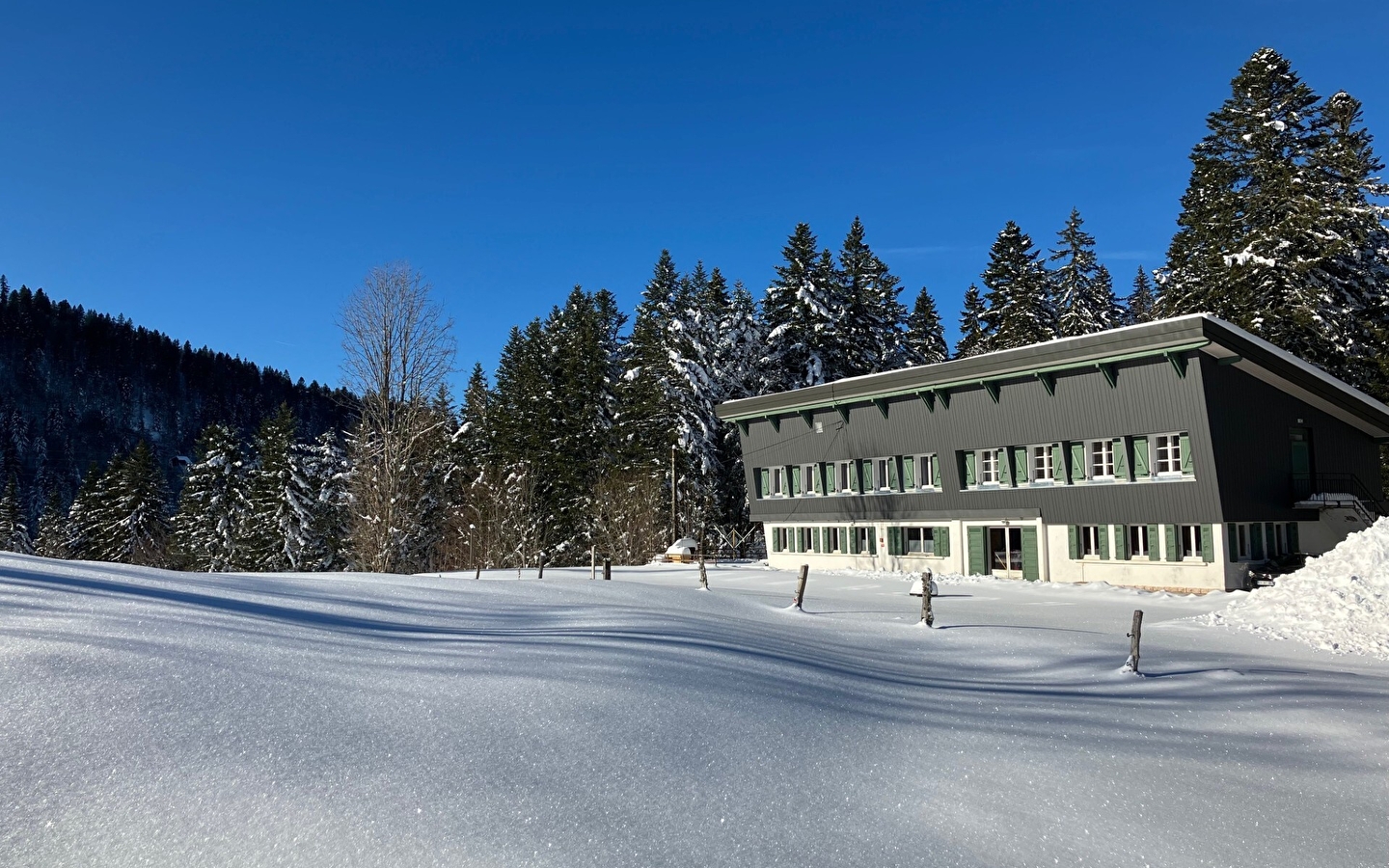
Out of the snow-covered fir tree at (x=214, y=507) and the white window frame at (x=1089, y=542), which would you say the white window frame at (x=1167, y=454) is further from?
the snow-covered fir tree at (x=214, y=507)

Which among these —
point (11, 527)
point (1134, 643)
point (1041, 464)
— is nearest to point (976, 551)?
point (1041, 464)

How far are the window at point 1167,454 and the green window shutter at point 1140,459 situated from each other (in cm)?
29

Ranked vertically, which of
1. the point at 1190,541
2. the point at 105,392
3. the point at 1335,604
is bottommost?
the point at 1335,604

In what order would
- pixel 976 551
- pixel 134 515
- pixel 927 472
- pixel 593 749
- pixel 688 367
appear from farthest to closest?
pixel 134 515 → pixel 688 367 → pixel 927 472 → pixel 976 551 → pixel 593 749

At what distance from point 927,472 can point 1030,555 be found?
5.85 meters

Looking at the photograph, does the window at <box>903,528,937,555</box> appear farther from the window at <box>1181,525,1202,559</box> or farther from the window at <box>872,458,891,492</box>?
the window at <box>1181,525,1202,559</box>

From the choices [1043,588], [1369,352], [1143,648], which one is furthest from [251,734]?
[1369,352]

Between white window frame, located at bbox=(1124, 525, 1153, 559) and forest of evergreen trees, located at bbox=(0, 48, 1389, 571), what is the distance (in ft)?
49.2

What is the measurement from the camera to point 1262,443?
30.7m

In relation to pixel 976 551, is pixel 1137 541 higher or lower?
higher

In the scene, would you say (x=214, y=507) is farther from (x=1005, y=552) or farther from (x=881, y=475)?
(x=1005, y=552)

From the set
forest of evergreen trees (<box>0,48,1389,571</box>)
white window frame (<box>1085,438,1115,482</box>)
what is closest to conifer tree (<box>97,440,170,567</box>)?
forest of evergreen trees (<box>0,48,1389,571</box>)

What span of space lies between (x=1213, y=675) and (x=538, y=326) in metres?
55.6

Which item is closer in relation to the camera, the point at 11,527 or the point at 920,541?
the point at 920,541
